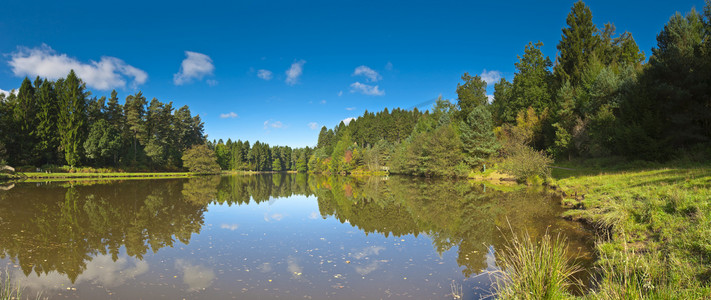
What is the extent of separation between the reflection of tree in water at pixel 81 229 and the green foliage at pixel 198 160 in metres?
46.1

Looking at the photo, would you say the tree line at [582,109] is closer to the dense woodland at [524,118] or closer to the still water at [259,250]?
the dense woodland at [524,118]

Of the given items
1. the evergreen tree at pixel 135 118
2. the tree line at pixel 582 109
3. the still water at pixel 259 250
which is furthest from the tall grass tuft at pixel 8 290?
the evergreen tree at pixel 135 118

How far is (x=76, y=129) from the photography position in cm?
4809

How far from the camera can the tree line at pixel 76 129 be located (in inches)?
1762

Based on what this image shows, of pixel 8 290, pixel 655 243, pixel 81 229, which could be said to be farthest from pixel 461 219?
pixel 81 229

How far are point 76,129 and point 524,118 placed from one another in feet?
209

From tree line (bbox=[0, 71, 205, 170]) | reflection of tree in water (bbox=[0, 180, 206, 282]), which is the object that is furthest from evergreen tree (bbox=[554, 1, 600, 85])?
tree line (bbox=[0, 71, 205, 170])

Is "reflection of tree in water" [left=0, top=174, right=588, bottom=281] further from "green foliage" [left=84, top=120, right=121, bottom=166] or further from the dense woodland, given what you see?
"green foliage" [left=84, top=120, right=121, bottom=166]

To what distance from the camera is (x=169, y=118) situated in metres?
67.9

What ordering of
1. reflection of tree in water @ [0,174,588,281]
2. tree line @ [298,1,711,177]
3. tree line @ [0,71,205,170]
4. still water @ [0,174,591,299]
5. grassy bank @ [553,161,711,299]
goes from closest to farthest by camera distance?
grassy bank @ [553,161,711,299] < still water @ [0,174,591,299] < reflection of tree in water @ [0,174,588,281] < tree line @ [298,1,711,177] < tree line @ [0,71,205,170]

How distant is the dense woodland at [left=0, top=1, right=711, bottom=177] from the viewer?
71.6 feet

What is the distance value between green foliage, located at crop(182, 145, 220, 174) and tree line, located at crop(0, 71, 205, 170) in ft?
12.1

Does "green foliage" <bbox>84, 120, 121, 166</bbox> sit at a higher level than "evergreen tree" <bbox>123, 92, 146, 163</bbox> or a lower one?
lower

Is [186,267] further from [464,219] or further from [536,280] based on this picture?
[464,219]
